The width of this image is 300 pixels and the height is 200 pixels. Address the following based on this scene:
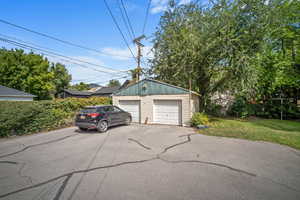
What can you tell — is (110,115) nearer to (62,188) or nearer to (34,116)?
(34,116)

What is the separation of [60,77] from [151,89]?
3442cm

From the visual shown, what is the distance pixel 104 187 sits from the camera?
275 cm

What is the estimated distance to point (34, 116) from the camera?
7.76 meters

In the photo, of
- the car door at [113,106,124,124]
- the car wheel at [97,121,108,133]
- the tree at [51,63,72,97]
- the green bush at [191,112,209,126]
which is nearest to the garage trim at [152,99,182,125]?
the green bush at [191,112,209,126]

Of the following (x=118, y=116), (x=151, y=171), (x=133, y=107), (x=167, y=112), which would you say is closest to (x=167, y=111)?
(x=167, y=112)

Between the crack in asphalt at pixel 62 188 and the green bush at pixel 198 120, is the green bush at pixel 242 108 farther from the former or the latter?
the crack in asphalt at pixel 62 188

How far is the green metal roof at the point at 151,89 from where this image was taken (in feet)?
31.3

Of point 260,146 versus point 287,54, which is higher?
point 287,54

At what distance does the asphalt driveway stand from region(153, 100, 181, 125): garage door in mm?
4273

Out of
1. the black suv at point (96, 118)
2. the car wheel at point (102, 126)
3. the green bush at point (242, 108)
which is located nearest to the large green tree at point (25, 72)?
the black suv at point (96, 118)

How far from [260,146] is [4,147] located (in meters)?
10.2

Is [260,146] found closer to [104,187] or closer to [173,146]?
[173,146]

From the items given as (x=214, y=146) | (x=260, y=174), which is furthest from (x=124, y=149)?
(x=260, y=174)

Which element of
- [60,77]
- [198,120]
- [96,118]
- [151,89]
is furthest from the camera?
[60,77]
